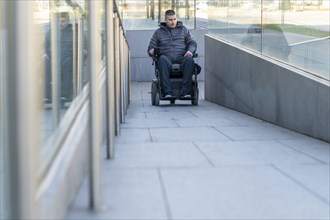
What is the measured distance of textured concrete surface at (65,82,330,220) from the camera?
3.44 meters

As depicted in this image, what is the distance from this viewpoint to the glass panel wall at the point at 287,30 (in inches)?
264

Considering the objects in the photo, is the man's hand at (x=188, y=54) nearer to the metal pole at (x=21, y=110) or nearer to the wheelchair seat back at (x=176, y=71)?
the wheelchair seat back at (x=176, y=71)

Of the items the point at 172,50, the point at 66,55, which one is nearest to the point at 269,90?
the point at 172,50

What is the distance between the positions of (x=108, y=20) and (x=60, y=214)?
1771 millimetres

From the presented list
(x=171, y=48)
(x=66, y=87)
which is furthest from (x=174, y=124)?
(x=66, y=87)

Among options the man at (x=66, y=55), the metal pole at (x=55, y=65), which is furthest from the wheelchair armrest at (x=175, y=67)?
the metal pole at (x=55, y=65)

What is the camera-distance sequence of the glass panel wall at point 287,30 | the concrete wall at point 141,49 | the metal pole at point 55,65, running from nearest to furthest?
the metal pole at point 55,65 → the glass panel wall at point 287,30 → the concrete wall at point 141,49

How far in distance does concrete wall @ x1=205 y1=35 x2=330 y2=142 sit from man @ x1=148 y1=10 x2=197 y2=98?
86 cm

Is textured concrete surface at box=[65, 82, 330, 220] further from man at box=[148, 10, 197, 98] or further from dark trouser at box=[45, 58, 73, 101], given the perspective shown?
man at box=[148, 10, 197, 98]

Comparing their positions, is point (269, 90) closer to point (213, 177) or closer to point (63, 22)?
point (213, 177)

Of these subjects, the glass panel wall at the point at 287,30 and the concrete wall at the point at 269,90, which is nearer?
the concrete wall at the point at 269,90

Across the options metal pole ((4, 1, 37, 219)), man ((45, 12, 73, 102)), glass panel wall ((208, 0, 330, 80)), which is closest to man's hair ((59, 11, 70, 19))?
man ((45, 12, 73, 102))

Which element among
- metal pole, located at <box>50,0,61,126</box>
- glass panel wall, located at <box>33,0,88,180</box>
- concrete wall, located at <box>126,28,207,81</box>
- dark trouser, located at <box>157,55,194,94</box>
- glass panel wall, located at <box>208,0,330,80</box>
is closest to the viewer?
glass panel wall, located at <box>33,0,88,180</box>

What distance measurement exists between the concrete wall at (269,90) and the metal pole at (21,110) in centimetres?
455
